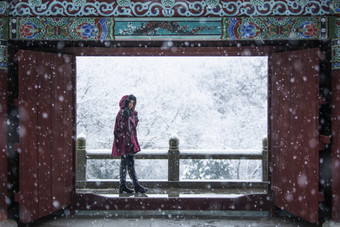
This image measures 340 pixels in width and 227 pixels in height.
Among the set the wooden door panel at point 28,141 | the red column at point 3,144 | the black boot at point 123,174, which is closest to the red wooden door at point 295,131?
the black boot at point 123,174

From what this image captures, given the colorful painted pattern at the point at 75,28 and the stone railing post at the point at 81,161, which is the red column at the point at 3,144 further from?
the stone railing post at the point at 81,161

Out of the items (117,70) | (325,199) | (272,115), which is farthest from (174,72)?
(325,199)

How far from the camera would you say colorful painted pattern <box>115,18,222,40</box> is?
570cm

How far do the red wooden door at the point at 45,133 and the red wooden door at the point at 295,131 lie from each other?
325 cm

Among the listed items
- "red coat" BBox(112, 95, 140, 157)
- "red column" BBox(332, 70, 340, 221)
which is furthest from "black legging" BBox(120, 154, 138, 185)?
"red column" BBox(332, 70, 340, 221)

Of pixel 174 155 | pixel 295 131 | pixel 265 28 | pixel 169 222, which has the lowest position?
pixel 169 222

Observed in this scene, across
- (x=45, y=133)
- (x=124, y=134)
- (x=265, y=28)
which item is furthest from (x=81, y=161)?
(x=265, y=28)

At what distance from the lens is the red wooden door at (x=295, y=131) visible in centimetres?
567

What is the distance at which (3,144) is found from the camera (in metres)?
5.63

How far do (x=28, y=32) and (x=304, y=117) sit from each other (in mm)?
4021

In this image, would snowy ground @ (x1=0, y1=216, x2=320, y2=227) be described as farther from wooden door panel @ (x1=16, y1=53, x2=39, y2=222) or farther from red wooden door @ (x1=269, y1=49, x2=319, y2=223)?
wooden door panel @ (x1=16, y1=53, x2=39, y2=222)

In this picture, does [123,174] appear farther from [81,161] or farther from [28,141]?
[28,141]

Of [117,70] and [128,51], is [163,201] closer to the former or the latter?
[128,51]

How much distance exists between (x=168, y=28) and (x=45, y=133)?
7.69 ft
